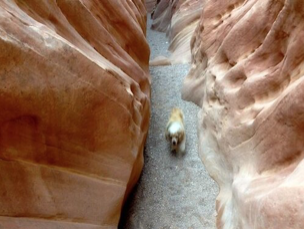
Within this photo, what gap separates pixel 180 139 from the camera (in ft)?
8.17

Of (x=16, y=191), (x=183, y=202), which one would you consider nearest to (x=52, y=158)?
(x=16, y=191)

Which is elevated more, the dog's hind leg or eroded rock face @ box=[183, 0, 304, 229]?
eroded rock face @ box=[183, 0, 304, 229]

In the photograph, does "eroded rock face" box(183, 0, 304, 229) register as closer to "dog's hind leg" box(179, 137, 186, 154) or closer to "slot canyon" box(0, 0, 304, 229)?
"slot canyon" box(0, 0, 304, 229)

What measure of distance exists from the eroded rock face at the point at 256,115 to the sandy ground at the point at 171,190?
84 millimetres

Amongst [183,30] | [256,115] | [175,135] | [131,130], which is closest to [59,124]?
[131,130]

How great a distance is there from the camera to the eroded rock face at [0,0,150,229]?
1.37 metres

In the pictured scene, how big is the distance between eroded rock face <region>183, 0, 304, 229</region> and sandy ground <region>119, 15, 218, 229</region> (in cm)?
8

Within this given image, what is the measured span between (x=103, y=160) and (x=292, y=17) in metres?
1.03

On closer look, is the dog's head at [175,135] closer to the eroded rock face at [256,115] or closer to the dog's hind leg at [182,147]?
the dog's hind leg at [182,147]

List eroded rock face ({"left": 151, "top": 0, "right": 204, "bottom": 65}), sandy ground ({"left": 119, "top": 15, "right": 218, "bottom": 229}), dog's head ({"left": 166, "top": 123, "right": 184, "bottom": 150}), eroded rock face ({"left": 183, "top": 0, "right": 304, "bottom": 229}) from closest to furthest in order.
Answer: eroded rock face ({"left": 183, "top": 0, "right": 304, "bottom": 229}) < sandy ground ({"left": 119, "top": 15, "right": 218, "bottom": 229}) < dog's head ({"left": 166, "top": 123, "right": 184, "bottom": 150}) < eroded rock face ({"left": 151, "top": 0, "right": 204, "bottom": 65})

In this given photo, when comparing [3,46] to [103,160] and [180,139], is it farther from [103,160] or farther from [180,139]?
[180,139]

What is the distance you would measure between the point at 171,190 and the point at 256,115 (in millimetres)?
745

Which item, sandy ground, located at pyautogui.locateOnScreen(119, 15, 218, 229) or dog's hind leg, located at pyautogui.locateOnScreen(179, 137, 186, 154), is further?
dog's hind leg, located at pyautogui.locateOnScreen(179, 137, 186, 154)

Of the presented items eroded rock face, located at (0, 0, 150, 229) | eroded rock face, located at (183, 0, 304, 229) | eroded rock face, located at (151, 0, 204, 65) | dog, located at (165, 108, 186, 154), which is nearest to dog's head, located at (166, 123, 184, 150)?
dog, located at (165, 108, 186, 154)
